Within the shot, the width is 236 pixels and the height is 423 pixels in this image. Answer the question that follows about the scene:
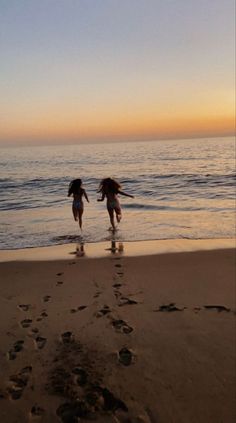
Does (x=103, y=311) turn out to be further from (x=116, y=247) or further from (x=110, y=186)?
(x=110, y=186)

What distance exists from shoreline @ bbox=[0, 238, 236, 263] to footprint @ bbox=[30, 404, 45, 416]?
4.76m

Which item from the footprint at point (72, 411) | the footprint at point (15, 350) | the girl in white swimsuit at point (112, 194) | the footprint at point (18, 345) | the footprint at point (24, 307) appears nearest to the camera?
the footprint at point (72, 411)

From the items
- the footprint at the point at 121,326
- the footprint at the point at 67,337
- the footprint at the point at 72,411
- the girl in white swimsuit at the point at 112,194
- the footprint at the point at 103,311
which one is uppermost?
the girl in white swimsuit at the point at 112,194

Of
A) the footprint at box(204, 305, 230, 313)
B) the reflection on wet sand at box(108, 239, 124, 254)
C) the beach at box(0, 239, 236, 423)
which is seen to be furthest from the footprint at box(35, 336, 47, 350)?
the reflection on wet sand at box(108, 239, 124, 254)

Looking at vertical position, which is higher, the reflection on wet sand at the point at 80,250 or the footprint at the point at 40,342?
the footprint at the point at 40,342

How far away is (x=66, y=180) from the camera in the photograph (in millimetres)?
26516

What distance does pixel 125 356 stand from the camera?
12.5 ft

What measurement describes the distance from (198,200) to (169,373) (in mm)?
13372

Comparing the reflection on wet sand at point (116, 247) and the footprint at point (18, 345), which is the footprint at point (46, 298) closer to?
the footprint at point (18, 345)

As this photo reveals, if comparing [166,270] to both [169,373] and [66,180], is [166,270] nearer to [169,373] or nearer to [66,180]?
[169,373]

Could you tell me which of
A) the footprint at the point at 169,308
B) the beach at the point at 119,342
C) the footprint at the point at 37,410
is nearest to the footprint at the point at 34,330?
the beach at the point at 119,342

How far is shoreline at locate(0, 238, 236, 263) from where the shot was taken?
8.09 meters

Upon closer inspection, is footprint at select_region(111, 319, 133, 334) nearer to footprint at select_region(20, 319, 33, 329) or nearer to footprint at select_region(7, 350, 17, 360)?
footprint at select_region(20, 319, 33, 329)

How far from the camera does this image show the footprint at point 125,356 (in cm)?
371
